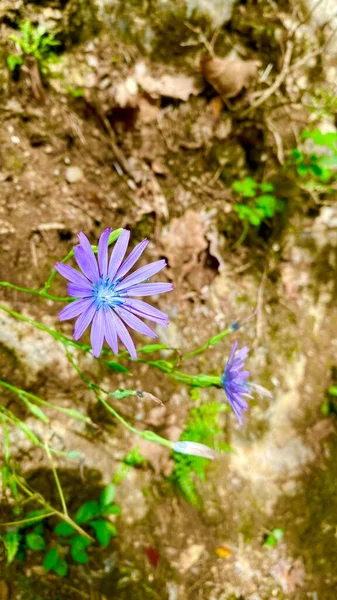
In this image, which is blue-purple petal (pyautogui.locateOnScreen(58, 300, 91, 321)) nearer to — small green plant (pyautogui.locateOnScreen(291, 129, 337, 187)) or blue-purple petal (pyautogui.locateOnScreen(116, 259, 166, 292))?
blue-purple petal (pyautogui.locateOnScreen(116, 259, 166, 292))

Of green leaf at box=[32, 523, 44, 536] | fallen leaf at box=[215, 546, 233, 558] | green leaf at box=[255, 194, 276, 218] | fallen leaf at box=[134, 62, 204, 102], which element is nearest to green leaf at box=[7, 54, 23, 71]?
fallen leaf at box=[134, 62, 204, 102]

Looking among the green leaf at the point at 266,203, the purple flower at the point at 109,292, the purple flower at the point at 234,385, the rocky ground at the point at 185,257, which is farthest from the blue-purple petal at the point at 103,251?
the green leaf at the point at 266,203

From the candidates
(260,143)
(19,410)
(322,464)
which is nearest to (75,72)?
(260,143)

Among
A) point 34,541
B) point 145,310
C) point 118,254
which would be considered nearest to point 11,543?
point 34,541

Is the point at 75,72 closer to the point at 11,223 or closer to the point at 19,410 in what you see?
the point at 11,223

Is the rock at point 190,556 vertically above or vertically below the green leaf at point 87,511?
below

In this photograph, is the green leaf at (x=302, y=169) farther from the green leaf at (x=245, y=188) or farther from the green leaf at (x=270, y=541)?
the green leaf at (x=270, y=541)
